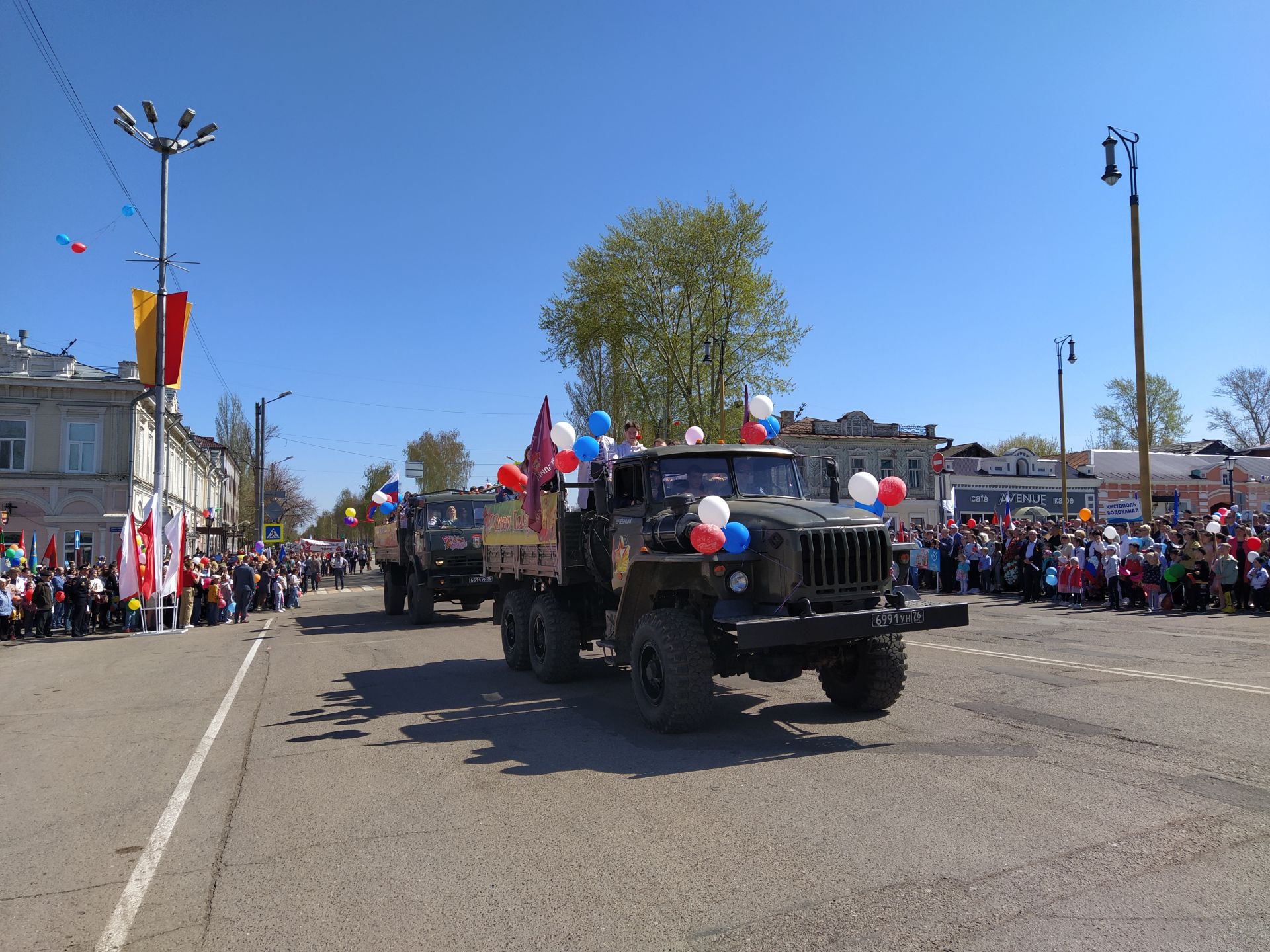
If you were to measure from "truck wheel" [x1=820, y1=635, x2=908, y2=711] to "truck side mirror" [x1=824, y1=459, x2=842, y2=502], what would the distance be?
6.45ft

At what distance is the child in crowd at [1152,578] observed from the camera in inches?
661

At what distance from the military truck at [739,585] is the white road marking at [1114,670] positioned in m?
3.38

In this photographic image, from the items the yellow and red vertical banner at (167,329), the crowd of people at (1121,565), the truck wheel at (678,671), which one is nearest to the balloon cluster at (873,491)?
the truck wheel at (678,671)

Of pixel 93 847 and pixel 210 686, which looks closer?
pixel 93 847

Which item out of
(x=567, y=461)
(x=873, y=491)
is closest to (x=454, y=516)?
(x=567, y=461)

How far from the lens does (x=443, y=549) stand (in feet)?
59.5

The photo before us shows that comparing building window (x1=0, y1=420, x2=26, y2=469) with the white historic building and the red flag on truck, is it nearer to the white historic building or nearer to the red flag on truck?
the white historic building

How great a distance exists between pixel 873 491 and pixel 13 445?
135ft

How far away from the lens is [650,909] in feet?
12.7

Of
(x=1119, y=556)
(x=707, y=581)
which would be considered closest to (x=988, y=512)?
(x=1119, y=556)

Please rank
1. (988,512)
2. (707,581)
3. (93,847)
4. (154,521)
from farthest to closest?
(988,512)
(154,521)
(707,581)
(93,847)

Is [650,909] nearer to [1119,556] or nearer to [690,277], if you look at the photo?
[1119,556]

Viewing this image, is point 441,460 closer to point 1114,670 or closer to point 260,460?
point 260,460

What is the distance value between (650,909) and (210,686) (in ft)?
30.8
